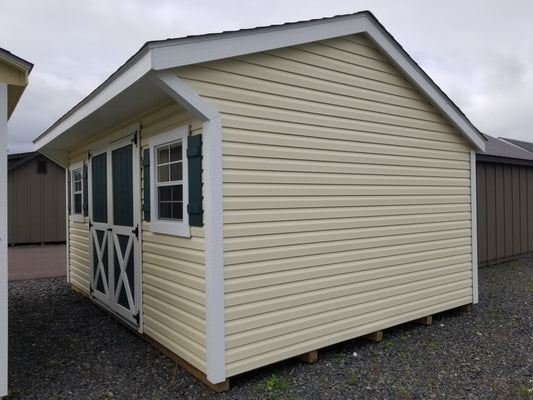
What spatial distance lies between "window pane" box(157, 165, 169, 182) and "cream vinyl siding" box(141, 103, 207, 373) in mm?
369

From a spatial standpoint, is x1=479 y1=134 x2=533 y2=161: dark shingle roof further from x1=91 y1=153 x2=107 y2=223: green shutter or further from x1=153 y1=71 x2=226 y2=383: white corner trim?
x1=91 y1=153 x2=107 y2=223: green shutter

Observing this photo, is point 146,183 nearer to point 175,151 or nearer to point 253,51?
point 175,151

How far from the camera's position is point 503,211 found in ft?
30.2

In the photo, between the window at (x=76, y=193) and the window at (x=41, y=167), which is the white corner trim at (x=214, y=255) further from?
the window at (x=41, y=167)

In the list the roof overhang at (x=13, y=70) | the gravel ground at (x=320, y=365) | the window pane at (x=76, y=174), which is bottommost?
the gravel ground at (x=320, y=365)

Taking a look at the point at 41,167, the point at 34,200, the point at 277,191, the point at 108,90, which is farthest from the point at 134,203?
the point at 41,167

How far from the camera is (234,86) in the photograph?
333cm

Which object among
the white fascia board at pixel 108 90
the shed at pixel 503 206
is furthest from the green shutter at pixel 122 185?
the shed at pixel 503 206

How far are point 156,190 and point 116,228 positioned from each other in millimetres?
1303

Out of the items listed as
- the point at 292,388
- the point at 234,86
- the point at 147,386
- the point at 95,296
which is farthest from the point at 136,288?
the point at 234,86

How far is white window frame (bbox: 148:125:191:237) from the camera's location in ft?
11.3

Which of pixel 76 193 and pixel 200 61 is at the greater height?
pixel 200 61

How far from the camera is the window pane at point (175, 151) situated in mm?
3760

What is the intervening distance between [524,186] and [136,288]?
32.5 feet
